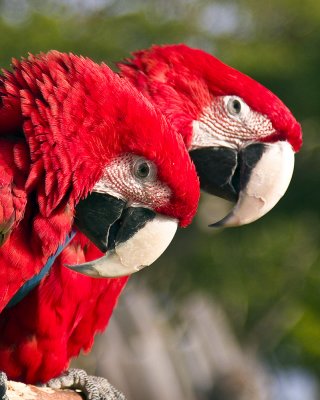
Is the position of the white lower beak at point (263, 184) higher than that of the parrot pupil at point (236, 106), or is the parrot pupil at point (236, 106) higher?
the parrot pupil at point (236, 106)

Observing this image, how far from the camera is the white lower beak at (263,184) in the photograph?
11.6 feet

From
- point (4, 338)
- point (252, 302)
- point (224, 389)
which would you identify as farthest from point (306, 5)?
point (4, 338)

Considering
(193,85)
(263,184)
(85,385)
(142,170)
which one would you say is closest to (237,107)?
(193,85)

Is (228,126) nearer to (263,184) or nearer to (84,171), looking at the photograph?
(263,184)

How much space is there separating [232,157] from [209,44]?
A: 5.03 metres

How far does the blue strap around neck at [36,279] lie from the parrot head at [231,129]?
2.05 ft

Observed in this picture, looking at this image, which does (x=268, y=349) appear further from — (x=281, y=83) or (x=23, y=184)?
(x=23, y=184)

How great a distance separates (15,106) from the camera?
283cm

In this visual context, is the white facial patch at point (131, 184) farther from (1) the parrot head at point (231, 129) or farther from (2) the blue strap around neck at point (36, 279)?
(1) the parrot head at point (231, 129)

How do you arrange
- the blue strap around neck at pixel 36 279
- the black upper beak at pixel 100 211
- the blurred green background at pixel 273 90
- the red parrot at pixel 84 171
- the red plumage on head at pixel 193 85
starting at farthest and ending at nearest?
A: the blurred green background at pixel 273 90
the red plumage on head at pixel 193 85
the blue strap around neck at pixel 36 279
the black upper beak at pixel 100 211
the red parrot at pixel 84 171

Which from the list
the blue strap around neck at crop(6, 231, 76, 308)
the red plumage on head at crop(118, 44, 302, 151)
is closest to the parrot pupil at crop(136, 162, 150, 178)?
the blue strap around neck at crop(6, 231, 76, 308)

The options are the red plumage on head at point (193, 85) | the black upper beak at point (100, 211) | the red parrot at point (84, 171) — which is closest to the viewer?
the red parrot at point (84, 171)

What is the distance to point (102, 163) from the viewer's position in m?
2.83

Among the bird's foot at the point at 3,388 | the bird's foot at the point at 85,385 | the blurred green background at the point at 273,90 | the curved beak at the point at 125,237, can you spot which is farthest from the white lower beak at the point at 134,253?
the blurred green background at the point at 273,90
